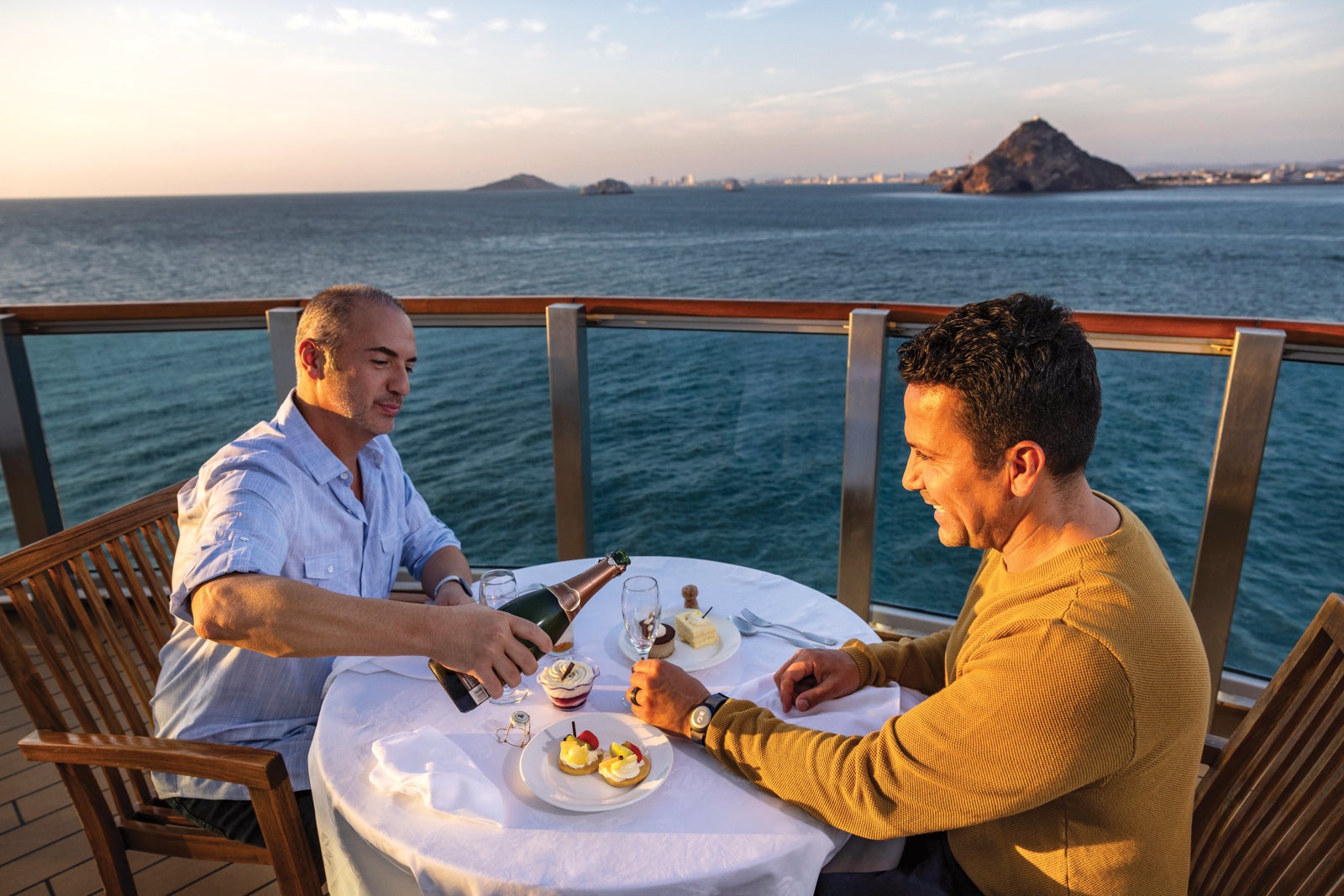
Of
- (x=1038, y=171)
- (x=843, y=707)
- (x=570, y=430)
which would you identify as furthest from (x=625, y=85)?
(x=1038, y=171)

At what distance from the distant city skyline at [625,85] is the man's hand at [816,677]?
7.54 metres

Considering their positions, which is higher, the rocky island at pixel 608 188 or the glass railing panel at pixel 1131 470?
the rocky island at pixel 608 188

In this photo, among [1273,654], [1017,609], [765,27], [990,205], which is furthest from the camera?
[990,205]

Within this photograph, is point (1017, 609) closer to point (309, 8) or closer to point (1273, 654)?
point (1273, 654)

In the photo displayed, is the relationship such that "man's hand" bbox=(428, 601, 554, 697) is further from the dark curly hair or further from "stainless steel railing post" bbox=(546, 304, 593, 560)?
"stainless steel railing post" bbox=(546, 304, 593, 560)

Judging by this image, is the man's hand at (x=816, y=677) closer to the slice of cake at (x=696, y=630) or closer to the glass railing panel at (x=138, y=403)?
the slice of cake at (x=696, y=630)

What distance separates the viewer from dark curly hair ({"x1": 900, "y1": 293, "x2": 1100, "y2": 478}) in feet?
3.69

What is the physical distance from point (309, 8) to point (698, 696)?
10.6 meters

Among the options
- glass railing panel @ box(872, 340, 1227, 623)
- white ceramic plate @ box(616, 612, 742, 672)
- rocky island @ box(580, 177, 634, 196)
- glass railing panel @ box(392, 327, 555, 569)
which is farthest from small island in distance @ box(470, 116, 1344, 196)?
white ceramic plate @ box(616, 612, 742, 672)

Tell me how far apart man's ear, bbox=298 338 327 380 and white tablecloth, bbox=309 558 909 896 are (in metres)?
0.73

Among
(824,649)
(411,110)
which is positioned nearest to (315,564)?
(824,649)

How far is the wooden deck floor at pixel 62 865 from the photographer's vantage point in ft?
7.17

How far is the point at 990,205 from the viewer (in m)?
66.2

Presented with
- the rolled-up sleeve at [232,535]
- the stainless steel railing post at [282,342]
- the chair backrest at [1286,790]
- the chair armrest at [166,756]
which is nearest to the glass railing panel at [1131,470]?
the chair backrest at [1286,790]
